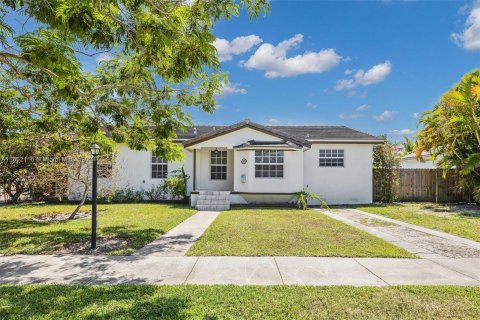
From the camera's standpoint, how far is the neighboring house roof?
16562mm

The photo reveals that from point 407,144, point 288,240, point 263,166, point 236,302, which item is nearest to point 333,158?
point 263,166

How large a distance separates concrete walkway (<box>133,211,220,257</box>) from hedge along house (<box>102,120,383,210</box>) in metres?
4.75

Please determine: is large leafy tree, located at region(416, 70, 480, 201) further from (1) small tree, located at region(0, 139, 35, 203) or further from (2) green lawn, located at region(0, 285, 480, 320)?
(1) small tree, located at region(0, 139, 35, 203)

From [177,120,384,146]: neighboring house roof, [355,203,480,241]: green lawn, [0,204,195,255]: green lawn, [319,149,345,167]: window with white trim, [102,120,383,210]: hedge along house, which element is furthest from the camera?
[319,149,345,167]: window with white trim

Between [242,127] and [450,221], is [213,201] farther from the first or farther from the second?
[450,221]

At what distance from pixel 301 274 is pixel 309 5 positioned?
1183 cm

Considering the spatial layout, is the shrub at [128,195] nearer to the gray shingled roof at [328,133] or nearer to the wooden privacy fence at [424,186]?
the gray shingled roof at [328,133]

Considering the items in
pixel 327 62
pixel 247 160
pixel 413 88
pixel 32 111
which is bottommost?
pixel 247 160

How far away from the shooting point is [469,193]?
17734mm

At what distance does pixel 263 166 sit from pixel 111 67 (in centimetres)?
966

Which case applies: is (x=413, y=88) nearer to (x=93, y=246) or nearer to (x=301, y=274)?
(x=301, y=274)

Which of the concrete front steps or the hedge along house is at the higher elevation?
the hedge along house

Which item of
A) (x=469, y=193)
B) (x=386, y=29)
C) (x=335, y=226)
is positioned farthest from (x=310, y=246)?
(x=469, y=193)

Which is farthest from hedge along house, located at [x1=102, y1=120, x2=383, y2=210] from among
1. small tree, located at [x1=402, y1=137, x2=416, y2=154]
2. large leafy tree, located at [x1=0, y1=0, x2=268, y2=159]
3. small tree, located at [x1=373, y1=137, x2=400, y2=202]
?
small tree, located at [x1=402, y1=137, x2=416, y2=154]
